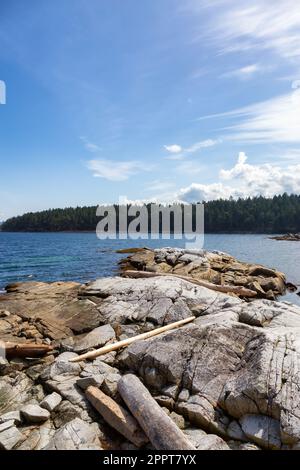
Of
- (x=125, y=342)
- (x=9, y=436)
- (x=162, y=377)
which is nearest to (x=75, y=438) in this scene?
(x=9, y=436)

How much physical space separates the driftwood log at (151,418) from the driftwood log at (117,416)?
16 cm

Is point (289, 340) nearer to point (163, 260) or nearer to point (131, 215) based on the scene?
point (163, 260)

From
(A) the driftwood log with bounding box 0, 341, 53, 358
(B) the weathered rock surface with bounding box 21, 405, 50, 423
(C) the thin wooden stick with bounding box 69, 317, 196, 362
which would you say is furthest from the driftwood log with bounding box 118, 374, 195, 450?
(A) the driftwood log with bounding box 0, 341, 53, 358

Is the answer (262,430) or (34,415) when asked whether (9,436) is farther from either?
(262,430)

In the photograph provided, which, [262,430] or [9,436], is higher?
[262,430]

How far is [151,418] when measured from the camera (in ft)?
25.3

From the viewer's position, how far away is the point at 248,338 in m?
10.2

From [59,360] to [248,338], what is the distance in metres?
6.03

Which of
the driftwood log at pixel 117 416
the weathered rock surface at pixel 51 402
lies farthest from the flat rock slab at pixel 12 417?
the driftwood log at pixel 117 416

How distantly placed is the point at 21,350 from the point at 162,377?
5246 mm

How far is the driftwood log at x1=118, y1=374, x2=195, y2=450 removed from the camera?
7.16 meters

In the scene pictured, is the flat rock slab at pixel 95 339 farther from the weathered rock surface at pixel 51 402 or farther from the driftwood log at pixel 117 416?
the driftwood log at pixel 117 416

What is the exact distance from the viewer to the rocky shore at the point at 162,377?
7.64 m
